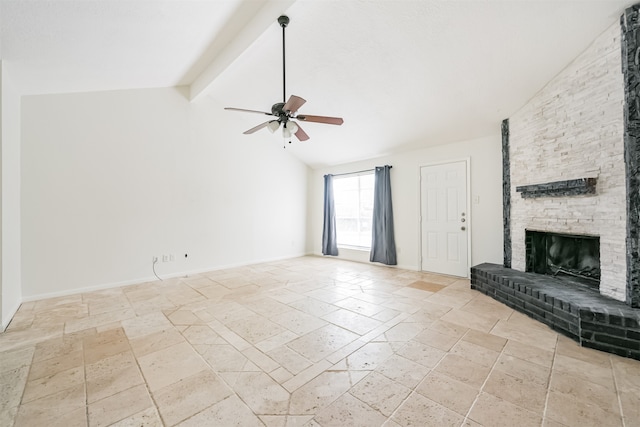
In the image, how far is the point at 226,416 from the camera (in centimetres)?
153

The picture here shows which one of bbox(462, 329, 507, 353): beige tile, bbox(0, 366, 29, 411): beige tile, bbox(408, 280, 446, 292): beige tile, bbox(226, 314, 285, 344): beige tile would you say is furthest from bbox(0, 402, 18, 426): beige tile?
bbox(408, 280, 446, 292): beige tile

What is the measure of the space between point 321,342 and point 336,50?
3.33 meters

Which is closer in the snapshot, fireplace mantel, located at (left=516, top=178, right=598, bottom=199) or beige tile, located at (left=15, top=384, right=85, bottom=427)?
beige tile, located at (left=15, top=384, right=85, bottom=427)

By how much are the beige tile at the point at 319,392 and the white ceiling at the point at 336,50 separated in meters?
3.32

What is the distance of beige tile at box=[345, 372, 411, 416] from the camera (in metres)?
1.60

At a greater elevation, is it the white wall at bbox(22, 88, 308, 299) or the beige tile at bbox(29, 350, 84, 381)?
the white wall at bbox(22, 88, 308, 299)

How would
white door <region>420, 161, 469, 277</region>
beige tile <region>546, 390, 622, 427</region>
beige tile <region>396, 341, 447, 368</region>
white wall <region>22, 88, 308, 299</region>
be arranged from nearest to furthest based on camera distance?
beige tile <region>546, 390, 622, 427</region>
beige tile <region>396, 341, 447, 368</region>
white wall <region>22, 88, 308, 299</region>
white door <region>420, 161, 469, 277</region>

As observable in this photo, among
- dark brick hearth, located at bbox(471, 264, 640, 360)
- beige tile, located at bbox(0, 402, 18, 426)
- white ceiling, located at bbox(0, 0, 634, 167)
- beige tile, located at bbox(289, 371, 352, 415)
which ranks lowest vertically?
beige tile, located at bbox(0, 402, 18, 426)

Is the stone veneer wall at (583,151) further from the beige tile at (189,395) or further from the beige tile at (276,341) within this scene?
the beige tile at (189,395)

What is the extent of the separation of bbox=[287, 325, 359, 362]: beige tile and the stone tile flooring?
2cm

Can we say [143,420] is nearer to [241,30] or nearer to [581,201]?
[241,30]

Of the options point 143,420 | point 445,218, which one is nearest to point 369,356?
point 143,420

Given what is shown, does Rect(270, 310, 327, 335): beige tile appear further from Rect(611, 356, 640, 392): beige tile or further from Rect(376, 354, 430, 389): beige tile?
Rect(611, 356, 640, 392): beige tile

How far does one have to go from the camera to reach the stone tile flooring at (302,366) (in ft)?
5.07
